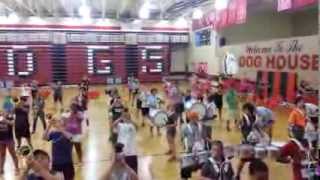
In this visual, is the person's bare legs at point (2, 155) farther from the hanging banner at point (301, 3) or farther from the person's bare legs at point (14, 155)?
the hanging banner at point (301, 3)

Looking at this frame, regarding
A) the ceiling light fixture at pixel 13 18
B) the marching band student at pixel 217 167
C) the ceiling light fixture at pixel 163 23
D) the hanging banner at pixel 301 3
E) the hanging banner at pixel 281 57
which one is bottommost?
the marching band student at pixel 217 167

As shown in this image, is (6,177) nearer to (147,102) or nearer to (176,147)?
(176,147)

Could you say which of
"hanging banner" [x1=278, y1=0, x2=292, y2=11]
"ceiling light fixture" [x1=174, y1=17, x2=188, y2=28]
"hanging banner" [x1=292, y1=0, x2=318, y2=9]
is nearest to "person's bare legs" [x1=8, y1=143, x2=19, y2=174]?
"hanging banner" [x1=292, y1=0, x2=318, y2=9]

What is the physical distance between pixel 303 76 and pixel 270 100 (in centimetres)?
198

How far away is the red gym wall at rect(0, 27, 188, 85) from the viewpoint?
3325cm

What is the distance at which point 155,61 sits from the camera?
119 feet

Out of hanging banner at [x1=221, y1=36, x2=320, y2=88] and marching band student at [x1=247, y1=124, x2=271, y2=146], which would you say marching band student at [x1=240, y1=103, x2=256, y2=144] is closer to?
marching band student at [x1=247, y1=124, x2=271, y2=146]

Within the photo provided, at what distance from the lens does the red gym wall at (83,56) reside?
33250 mm

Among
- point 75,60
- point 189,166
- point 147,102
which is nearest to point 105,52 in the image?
point 75,60

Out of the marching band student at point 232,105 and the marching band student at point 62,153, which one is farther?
the marching band student at point 232,105

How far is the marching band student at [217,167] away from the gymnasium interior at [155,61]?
8.29 ft

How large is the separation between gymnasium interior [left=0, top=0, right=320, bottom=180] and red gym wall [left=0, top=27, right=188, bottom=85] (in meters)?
0.08

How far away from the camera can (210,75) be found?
105 feet

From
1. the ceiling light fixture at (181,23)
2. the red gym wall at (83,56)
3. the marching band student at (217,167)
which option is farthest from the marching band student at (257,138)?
the ceiling light fixture at (181,23)
